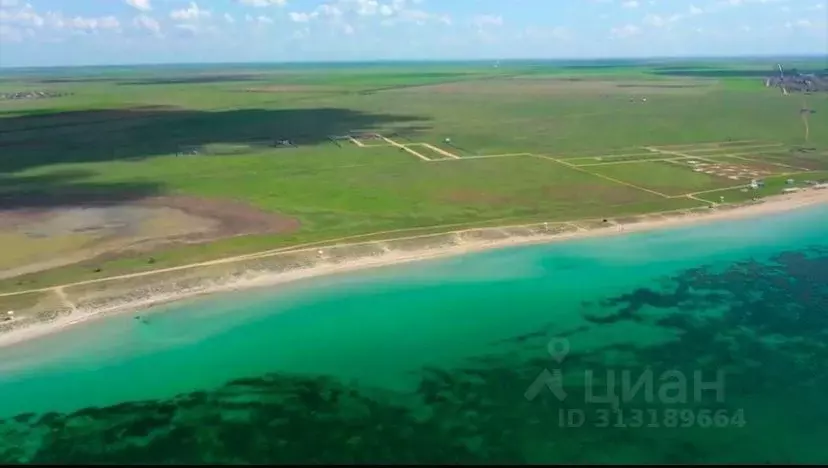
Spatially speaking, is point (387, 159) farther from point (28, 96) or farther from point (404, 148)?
point (28, 96)

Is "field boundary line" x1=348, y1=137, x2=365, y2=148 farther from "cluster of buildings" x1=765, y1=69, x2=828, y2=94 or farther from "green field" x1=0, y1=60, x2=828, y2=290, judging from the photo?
"cluster of buildings" x1=765, y1=69, x2=828, y2=94

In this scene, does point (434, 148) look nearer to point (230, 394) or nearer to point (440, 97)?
point (230, 394)

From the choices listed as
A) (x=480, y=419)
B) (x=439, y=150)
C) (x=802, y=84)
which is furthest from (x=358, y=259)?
(x=802, y=84)

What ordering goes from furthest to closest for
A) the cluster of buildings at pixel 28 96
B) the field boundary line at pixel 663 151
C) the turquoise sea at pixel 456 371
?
the cluster of buildings at pixel 28 96 < the field boundary line at pixel 663 151 < the turquoise sea at pixel 456 371

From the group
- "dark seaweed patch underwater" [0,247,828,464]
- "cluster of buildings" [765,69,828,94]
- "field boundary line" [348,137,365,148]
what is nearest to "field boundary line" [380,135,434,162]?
"field boundary line" [348,137,365,148]

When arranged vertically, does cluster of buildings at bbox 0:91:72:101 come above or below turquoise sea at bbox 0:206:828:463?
above

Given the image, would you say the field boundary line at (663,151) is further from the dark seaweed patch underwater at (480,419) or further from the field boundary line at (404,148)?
the dark seaweed patch underwater at (480,419)

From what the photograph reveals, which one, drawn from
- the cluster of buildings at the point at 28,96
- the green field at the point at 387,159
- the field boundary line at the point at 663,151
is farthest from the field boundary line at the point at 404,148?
the cluster of buildings at the point at 28,96
